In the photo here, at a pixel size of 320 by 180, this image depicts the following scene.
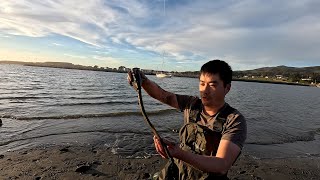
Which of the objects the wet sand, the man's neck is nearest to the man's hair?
the man's neck

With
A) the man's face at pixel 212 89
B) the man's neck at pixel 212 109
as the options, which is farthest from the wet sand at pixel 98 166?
the man's face at pixel 212 89

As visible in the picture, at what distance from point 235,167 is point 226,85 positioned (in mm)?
7757

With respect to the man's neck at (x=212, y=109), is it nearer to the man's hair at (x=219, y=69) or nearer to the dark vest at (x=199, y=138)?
the dark vest at (x=199, y=138)

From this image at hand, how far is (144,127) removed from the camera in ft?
58.6

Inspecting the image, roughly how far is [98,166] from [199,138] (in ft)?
23.4

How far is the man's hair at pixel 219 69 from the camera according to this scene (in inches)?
143

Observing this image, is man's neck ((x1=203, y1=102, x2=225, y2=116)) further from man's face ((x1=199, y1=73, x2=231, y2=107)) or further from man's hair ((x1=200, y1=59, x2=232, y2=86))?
man's hair ((x1=200, y1=59, x2=232, y2=86))

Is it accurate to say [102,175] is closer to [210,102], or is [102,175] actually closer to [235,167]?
[235,167]

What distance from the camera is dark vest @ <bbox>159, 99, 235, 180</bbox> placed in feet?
11.6

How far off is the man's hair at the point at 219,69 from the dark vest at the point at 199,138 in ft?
1.25

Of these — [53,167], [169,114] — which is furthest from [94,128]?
[169,114]

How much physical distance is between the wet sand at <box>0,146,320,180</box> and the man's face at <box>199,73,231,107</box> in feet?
20.5

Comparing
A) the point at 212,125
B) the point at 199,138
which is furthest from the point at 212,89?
the point at 199,138

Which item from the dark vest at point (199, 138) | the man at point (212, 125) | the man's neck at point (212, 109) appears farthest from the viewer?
the man's neck at point (212, 109)
